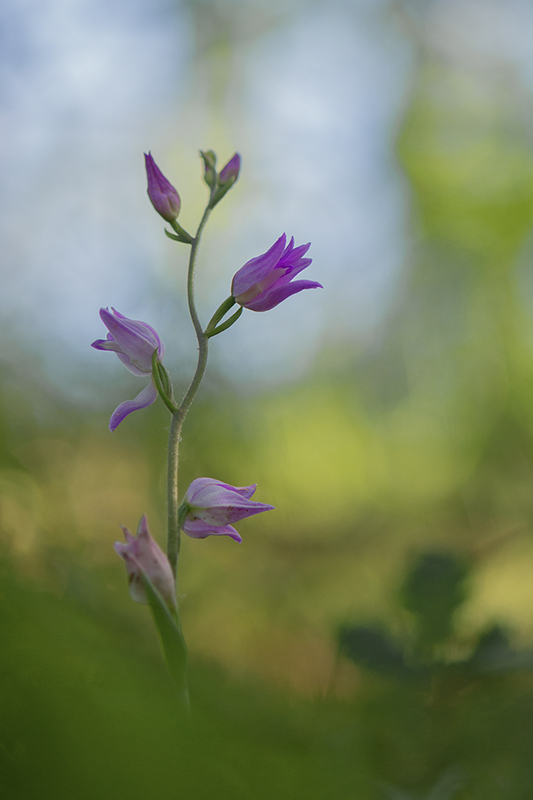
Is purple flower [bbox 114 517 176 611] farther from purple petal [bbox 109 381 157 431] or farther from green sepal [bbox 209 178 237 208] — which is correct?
green sepal [bbox 209 178 237 208]

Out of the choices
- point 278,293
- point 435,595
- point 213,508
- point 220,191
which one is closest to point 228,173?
point 220,191

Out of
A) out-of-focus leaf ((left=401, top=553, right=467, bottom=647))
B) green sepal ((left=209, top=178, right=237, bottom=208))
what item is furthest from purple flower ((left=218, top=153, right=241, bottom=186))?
out-of-focus leaf ((left=401, top=553, right=467, bottom=647))

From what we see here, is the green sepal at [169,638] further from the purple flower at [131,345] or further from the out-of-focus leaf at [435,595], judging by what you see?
the out-of-focus leaf at [435,595]

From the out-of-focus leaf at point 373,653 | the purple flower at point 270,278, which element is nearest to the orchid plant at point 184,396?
the purple flower at point 270,278

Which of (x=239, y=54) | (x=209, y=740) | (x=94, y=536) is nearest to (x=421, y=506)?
(x=94, y=536)

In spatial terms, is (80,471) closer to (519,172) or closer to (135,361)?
(135,361)

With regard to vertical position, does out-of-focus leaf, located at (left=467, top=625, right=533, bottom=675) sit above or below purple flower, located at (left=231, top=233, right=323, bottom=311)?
below

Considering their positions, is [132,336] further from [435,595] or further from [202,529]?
[435,595]
